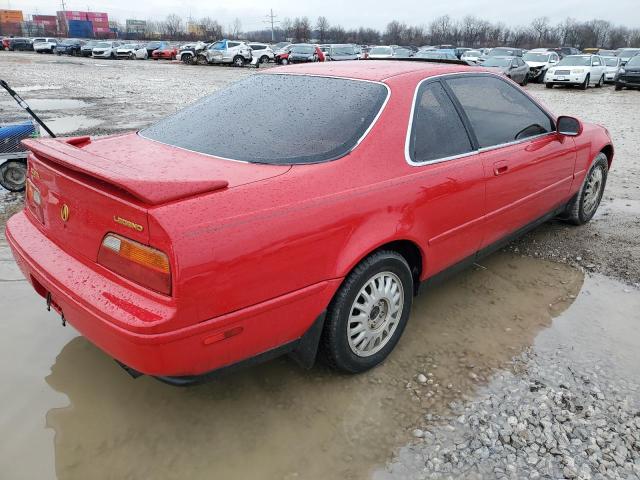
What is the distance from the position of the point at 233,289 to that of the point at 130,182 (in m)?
0.56

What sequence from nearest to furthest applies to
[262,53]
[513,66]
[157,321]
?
[157,321]
[513,66]
[262,53]

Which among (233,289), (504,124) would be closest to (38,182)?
(233,289)

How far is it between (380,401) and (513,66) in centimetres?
2006

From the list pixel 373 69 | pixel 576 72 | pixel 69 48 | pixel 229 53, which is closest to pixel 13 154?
pixel 373 69

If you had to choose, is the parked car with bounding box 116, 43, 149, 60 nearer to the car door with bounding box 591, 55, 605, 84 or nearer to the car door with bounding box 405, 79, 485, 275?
the car door with bounding box 591, 55, 605, 84

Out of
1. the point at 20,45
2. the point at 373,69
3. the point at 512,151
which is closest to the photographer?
the point at 373,69

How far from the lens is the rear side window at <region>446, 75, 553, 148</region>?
322 centimetres

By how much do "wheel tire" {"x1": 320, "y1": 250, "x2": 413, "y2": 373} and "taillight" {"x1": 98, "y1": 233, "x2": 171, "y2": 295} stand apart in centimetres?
85

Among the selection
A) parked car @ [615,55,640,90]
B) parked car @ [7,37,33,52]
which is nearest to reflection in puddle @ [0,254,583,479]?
parked car @ [615,55,640,90]

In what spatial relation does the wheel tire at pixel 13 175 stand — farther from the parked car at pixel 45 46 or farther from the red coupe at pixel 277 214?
the parked car at pixel 45 46

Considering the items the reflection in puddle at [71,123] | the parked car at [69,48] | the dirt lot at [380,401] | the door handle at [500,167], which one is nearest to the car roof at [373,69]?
the dirt lot at [380,401]

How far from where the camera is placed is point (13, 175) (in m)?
5.38

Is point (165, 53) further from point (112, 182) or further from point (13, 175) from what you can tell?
point (112, 182)

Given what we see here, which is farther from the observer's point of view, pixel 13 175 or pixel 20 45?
pixel 20 45
